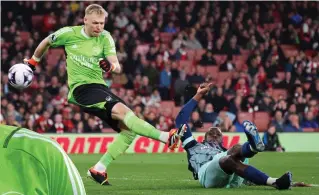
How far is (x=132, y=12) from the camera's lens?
25391mm

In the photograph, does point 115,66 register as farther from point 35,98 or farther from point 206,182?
point 35,98

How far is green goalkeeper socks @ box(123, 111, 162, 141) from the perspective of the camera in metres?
8.30

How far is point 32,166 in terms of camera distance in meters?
2.17

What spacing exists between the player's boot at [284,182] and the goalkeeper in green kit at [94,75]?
1836 mm

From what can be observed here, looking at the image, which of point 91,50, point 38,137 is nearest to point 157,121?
point 91,50

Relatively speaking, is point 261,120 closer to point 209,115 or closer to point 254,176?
point 209,115

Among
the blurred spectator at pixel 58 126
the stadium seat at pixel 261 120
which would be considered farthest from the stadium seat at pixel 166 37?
the blurred spectator at pixel 58 126

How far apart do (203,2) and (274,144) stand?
8360 millimetres

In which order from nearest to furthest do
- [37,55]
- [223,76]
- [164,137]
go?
[164,137] < [37,55] < [223,76]

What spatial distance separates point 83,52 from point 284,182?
2996 mm

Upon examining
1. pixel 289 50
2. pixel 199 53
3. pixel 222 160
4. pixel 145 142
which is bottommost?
pixel 145 142

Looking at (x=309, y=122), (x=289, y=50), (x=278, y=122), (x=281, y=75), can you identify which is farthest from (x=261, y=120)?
(x=289, y=50)

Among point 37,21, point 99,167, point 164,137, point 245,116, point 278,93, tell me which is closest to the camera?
point 164,137

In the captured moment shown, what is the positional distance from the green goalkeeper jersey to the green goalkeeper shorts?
23.0ft
